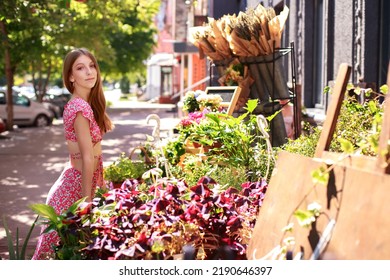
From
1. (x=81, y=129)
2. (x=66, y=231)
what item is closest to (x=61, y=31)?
(x=81, y=129)

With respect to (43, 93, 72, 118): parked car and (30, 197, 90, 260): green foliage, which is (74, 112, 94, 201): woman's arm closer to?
(30, 197, 90, 260): green foliage

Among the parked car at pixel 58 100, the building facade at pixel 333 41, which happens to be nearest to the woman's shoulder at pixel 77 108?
the building facade at pixel 333 41

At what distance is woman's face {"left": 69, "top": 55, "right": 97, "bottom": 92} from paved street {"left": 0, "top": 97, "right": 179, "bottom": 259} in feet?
2.38

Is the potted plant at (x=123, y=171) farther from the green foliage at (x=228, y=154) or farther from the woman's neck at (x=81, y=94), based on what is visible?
the woman's neck at (x=81, y=94)

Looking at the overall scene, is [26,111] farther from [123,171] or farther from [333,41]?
[123,171]

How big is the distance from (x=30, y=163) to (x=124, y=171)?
37.9 ft

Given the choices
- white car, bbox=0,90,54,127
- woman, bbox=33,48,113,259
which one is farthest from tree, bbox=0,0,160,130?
woman, bbox=33,48,113,259

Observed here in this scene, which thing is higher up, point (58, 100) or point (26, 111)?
point (26, 111)

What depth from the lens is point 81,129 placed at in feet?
16.7

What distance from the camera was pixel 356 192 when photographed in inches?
81.9

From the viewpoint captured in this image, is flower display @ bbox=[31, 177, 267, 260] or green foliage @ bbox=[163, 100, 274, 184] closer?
flower display @ bbox=[31, 177, 267, 260]

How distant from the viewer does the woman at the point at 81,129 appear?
5016 mm

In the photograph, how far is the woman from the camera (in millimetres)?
5016
